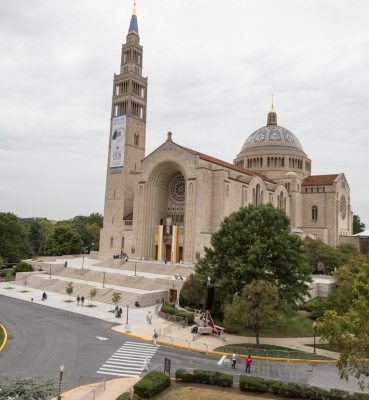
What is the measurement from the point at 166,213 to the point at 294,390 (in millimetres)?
45263

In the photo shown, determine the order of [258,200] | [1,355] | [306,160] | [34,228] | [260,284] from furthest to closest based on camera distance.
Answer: [34,228] → [306,160] → [258,200] → [260,284] → [1,355]

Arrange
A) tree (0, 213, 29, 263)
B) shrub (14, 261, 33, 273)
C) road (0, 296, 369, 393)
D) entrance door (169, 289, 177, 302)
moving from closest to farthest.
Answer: road (0, 296, 369, 393)
entrance door (169, 289, 177, 302)
shrub (14, 261, 33, 273)
tree (0, 213, 29, 263)

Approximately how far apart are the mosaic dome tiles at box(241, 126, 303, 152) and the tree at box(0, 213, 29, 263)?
158 ft

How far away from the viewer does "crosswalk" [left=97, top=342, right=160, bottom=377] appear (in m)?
18.8

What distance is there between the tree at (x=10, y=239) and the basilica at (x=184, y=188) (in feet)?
46.3

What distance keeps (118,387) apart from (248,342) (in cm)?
1272

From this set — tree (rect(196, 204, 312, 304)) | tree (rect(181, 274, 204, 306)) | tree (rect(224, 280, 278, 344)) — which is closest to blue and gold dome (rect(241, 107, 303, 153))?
tree (rect(196, 204, 312, 304))

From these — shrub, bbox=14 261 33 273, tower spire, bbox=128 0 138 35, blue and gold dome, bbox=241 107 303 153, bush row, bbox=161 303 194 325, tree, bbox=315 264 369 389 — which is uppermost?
tower spire, bbox=128 0 138 35

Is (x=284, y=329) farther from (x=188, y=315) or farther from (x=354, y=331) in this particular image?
(x=354, y=331)

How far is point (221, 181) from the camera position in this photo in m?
51.8

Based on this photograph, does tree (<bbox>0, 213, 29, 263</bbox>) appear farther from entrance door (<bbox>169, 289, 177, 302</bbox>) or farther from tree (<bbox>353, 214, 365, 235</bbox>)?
tree (<bbox>353, 214, 365, 235</bbox>)

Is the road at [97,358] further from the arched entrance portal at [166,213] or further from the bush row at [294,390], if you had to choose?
the arched entrance portal at [166,213]

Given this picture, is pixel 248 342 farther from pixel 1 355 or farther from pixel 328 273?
pixel 328 273

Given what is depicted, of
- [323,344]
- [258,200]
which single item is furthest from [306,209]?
[323,344]
